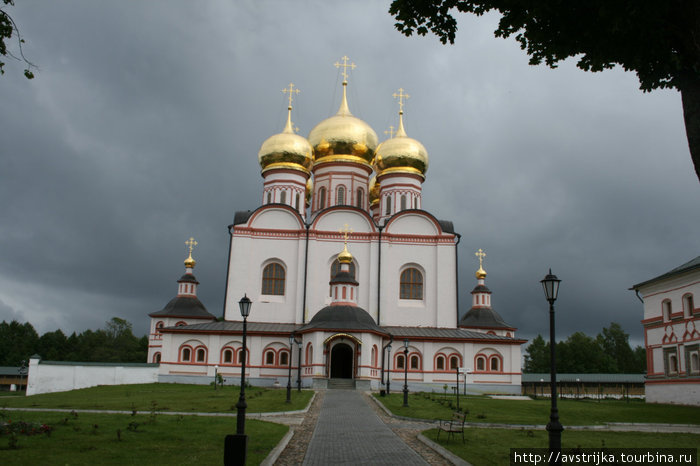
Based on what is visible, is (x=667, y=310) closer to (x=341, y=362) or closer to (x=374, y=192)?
(x=341, y=362)

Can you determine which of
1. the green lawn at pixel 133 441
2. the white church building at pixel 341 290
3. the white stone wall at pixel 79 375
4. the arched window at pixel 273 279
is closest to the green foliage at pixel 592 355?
the white church building at pixel 341 290

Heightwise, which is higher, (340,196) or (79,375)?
(340,196)

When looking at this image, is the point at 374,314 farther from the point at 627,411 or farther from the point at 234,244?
the point at 627,411

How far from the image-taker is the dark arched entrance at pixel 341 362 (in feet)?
113

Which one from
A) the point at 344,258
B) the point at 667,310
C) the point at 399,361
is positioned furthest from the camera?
the point at 344,258

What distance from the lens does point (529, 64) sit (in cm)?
998

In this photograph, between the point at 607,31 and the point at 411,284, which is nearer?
the point at 607,31

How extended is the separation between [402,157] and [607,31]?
107ft

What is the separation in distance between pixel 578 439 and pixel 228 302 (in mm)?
25440

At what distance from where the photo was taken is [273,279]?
36656mm

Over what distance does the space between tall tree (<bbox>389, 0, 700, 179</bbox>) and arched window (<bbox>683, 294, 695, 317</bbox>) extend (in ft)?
65.4

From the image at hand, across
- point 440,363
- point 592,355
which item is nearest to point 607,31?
point 440,363

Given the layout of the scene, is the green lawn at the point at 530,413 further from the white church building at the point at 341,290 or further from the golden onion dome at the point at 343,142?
the golden onion dome at the point at 343,142

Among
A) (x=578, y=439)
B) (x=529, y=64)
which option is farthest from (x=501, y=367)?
(x=529, y=64)
